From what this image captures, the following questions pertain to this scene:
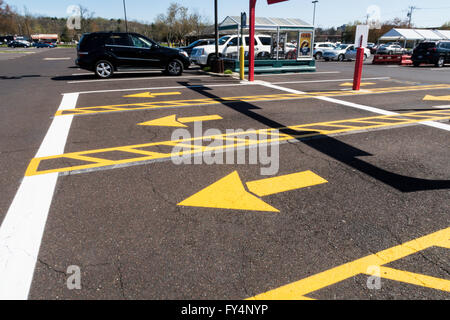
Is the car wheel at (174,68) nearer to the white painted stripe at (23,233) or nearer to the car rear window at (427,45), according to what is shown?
the white painted stripe at (23,233)

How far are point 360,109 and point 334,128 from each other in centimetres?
234

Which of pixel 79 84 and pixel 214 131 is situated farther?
pixel 79 84

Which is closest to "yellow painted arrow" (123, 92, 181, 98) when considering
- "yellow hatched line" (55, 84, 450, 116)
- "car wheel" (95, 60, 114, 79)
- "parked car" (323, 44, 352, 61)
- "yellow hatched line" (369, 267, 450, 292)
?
"yellow hatched line" (55, 84, 450, 116)

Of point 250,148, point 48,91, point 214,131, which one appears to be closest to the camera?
point 250,148

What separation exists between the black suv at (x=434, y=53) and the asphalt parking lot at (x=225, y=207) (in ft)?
64.1

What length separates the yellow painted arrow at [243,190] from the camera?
332cm

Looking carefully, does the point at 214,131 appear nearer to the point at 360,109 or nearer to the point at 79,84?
the point at 360,109

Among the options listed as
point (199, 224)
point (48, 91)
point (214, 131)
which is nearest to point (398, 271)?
point (199, 224)

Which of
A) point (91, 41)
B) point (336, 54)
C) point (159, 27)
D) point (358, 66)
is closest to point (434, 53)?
point (336, 54)

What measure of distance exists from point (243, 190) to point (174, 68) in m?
12.3

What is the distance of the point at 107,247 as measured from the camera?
8.61ft

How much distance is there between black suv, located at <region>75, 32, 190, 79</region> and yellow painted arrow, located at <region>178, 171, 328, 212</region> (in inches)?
446

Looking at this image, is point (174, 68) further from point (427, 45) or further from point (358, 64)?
point (427, 45)

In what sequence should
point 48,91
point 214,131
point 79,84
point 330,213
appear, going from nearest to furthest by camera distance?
point 330,213
point 214,131
point 48,91
point 79,84
